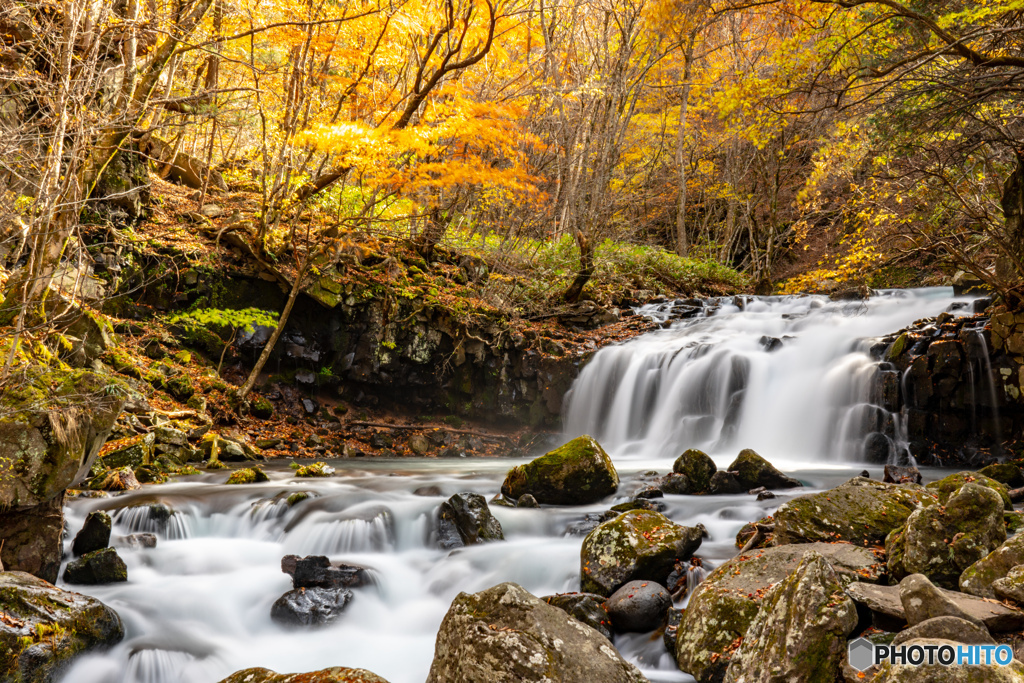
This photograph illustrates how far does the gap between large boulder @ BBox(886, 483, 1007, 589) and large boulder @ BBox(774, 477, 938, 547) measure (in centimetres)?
73

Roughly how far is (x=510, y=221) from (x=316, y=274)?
461cm

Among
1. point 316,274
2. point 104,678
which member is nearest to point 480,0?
point 316,274

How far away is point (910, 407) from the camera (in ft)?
30.4

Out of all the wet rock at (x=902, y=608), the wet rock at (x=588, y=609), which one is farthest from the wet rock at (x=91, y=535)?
the wet rock at (x=902, y=608)

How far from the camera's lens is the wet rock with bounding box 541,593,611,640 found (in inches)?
164

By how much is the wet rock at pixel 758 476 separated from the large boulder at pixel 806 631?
437cm

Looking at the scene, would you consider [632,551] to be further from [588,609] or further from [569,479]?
[569,479]

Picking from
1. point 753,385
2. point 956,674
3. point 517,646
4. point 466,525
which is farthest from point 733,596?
point 753,385

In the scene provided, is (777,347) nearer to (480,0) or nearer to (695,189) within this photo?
(480,0)

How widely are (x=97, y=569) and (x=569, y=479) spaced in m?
4.58

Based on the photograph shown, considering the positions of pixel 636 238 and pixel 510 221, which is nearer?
pixel 510 221

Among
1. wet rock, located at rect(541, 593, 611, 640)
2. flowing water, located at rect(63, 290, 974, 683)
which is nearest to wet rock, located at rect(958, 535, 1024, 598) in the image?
flowing water, located at rect(63, 290, 974, 683)

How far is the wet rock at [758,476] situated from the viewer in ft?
23.0

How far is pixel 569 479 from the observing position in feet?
22.4
